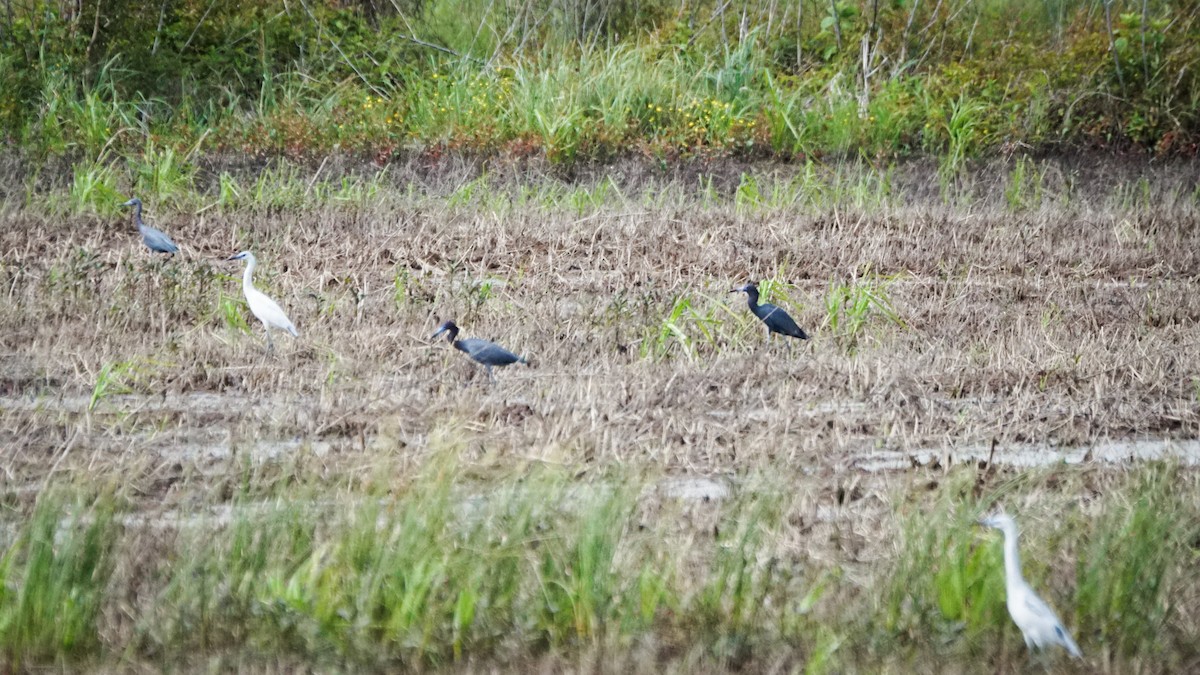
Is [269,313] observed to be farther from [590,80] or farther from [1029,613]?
[590,80]

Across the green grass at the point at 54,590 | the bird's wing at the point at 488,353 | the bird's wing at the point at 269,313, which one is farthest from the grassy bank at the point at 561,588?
the bird's wing at the point at 269,313

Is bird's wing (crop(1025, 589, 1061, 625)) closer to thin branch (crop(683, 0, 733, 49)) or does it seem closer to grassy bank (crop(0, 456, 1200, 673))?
grassy bank (crop(0, 456, 1200, 673))

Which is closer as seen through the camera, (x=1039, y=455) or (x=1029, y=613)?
(x=1029, y=613)

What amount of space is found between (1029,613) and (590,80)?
30.3 feet

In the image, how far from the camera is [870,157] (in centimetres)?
1155

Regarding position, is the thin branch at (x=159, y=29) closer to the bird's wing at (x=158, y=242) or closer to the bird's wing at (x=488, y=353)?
the bird's wing at (x=158, y=242)

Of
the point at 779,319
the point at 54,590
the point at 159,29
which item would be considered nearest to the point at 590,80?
the point at 159,29

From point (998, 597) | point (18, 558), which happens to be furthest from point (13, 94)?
point (998, 597)

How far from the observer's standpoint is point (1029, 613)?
2961 millimetres

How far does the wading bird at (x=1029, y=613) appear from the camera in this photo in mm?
2936

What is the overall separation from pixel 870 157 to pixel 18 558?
9128 mm

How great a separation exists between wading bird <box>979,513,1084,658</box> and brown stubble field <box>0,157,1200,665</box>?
0.71m

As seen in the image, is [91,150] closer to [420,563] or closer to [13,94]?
[13,94]

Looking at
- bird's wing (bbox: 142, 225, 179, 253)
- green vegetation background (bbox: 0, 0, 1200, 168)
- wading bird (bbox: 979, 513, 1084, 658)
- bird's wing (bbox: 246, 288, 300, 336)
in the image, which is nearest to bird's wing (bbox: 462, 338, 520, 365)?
bird's wing (bbox: 246, 288, 300, 336)
